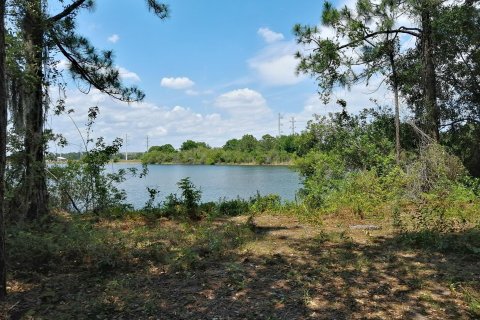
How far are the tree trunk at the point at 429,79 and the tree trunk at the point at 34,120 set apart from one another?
7891 millimetres

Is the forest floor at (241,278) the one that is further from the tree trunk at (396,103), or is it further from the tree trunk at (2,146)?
the tree trunk at (396,103)

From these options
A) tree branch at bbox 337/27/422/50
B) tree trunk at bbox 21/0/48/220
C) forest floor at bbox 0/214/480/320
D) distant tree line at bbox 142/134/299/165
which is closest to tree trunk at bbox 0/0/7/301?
forest floor at bbox 0/214/480/320

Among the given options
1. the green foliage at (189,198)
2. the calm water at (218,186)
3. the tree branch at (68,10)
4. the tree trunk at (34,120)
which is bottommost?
the calm water at (218,186)

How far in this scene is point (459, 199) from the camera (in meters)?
7.47

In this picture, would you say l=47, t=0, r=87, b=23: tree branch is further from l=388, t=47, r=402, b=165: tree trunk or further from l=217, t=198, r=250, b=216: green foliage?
l=388, t=47, r=402, b=165: tree trunk

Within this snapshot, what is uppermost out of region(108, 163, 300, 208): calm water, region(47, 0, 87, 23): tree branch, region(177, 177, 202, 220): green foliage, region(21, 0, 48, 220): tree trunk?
region(47, 0, 87, 23): tree branch

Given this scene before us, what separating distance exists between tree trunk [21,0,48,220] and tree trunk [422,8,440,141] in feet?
25.9

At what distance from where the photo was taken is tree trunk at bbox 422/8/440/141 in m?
9.27

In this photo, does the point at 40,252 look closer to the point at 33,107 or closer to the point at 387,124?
the point at 33,107

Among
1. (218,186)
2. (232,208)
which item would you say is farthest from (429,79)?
(218,186)

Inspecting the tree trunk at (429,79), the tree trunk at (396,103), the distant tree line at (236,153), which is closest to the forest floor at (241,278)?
the tree trunk at (429,79)

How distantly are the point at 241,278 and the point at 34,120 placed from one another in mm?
4778

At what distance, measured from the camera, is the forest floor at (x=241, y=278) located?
3.15m

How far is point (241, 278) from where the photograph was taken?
3770 millimetres
